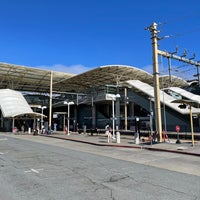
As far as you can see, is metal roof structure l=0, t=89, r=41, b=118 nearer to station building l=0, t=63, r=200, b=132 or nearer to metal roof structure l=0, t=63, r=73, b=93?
station building l=0, t=63, r=200, b=132

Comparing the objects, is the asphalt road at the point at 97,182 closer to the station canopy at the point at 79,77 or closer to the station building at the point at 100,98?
the station building at the point at 100,98

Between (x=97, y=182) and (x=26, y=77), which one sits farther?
(x=26, y=77)

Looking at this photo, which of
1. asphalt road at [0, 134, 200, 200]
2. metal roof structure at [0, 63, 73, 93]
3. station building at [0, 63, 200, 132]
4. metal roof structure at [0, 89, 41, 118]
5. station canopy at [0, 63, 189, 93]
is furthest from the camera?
metal roof structure at [0, 63, 73, 93]

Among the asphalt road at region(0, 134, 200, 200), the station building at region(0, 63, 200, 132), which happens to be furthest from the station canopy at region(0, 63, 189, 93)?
the asphalt road at region(0, 134, 200, 200)

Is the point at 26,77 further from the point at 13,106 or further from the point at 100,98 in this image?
the point at 100,98

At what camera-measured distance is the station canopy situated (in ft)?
167

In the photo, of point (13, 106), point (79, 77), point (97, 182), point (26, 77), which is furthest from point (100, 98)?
point (97, 182)

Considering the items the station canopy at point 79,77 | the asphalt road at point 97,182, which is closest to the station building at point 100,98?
the station canopy at point 79,77

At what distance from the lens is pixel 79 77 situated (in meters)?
55.5

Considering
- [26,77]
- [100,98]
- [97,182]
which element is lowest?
[97,182]

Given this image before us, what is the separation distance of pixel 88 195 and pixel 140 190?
1.54m

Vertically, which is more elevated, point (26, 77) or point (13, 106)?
point (26, 77)

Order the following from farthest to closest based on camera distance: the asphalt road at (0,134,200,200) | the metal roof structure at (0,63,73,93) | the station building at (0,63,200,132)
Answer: the metal roof structure at (0,63,73,93), the station building at (0,63,200,132), the asphalt road at (0,134,200,200)

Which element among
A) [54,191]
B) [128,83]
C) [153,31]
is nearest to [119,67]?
[128,83]
